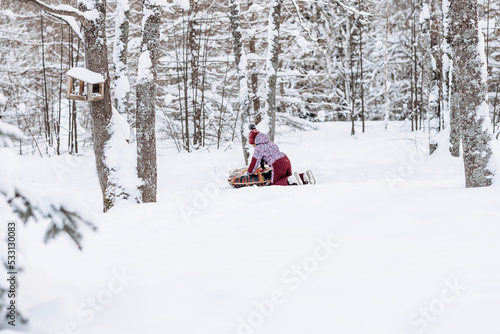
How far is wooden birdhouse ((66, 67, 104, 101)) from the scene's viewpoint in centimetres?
468

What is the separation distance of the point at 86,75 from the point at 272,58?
5.59 m

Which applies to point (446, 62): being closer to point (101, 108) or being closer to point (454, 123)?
point (454, 123)

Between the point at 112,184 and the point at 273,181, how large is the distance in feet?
10.3

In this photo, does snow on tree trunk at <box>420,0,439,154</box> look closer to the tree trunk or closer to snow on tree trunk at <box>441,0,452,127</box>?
snow on tree trunk at <box>441,0,452,127</box>

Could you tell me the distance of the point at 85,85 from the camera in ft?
16.0

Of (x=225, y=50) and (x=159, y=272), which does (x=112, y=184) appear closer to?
(x=159, y=272)

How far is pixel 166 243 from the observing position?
290 cm

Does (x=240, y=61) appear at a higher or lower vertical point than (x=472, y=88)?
higher

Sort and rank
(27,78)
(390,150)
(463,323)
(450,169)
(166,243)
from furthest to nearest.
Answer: (27,78), (390,150), (450,169), (166,243), (463,323)

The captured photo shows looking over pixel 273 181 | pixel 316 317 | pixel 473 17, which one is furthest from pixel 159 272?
pixel 273 181

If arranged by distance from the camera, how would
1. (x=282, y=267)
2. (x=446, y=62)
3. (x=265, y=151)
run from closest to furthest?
(x=282, y=267) → (x=265, y=151) → (x=446, y=62)

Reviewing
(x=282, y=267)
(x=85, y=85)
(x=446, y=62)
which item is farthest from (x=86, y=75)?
(x=446, y=62)

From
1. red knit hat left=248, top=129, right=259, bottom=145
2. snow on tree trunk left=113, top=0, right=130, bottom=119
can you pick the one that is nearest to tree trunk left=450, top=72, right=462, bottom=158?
red knit hat left=248, top=129, right=259, bottom=145

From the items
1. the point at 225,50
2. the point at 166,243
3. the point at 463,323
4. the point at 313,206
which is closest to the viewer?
the point at 463,323
